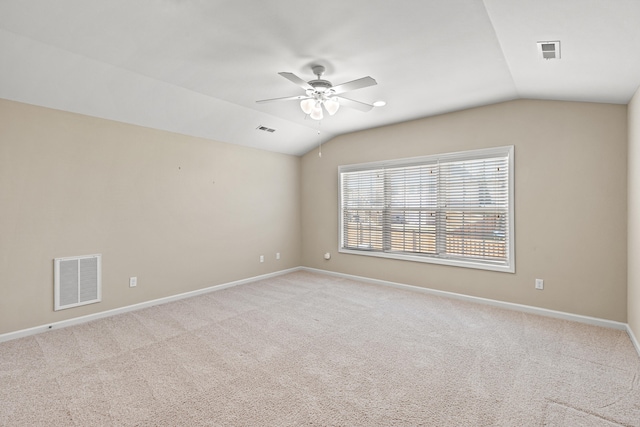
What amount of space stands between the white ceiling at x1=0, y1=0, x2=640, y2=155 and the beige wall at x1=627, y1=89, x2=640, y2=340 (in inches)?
11.3

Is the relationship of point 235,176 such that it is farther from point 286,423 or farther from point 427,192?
point 286,423

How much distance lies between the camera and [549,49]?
238 cm

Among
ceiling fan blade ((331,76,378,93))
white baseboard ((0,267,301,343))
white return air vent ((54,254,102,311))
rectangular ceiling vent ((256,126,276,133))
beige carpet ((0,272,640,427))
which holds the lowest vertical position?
beige carpet ((0,272,640,427))

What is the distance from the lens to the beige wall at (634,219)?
278cm

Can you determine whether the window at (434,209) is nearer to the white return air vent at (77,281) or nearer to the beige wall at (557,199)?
the beige wall at (557,199)

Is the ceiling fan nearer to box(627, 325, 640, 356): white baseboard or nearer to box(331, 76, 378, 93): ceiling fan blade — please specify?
box(331, 76, 378, 93): ceiling fan blade

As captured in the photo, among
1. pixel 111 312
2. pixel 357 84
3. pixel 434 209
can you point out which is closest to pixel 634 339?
pixel 434 209

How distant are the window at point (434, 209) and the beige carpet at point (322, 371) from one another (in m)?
0.95

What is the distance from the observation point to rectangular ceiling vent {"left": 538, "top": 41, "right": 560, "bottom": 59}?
2.30 meters

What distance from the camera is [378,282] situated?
16.9ft

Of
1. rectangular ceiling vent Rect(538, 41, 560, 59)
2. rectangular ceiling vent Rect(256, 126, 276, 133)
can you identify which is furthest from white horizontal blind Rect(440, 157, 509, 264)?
rectangular ceiling vent Rect(256, 126, 276, 133)

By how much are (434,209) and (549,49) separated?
8.42ft

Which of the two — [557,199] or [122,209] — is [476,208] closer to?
[557,199]

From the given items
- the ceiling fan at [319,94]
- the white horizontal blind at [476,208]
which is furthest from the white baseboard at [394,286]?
the ceiling fan at [319,94]
